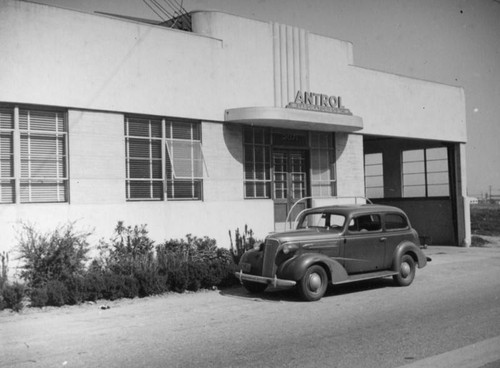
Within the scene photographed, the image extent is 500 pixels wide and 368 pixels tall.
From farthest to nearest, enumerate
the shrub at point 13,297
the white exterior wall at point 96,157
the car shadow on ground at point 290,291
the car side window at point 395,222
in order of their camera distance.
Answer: the white exterior wall at point 96,157 < the car side window at point 395,222 < the car shadow on ground at point 290,291 < the shrub at point 13,297

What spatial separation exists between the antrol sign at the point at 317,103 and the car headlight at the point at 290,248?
21.1 ft

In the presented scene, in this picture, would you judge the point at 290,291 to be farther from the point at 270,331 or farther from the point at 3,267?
the point at 3,267

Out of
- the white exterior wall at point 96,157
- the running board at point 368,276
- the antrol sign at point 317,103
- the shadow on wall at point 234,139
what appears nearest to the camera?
the running board at point 368,276

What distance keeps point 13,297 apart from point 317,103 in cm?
1044

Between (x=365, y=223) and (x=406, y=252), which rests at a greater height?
(x=365, y=223)

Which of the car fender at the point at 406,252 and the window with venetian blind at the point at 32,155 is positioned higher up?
the window with venetian blind at the point at 32,155

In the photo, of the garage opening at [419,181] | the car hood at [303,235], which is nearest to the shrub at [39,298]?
the car hood at [303,235]

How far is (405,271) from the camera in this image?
11.7m

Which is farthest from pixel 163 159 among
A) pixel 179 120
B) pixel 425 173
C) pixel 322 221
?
pixel 425 173

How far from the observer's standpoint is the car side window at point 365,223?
440 inches

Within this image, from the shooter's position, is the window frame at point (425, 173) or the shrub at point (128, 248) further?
the window frame at point (425, 173)

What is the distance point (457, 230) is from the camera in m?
22.2

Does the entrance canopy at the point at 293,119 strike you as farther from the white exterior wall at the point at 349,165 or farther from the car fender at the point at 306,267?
the car fender at the point at 306,267

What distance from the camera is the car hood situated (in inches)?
404
